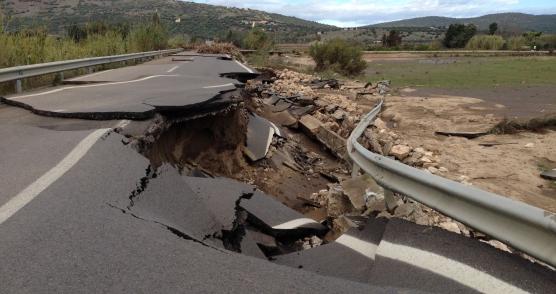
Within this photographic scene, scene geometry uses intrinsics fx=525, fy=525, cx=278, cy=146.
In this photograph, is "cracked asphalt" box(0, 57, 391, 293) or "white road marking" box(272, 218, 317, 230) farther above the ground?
"cracked asphalt" box(0, 57, 391, 293)

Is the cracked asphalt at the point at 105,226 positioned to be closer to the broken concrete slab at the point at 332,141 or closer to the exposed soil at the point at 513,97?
the broken concrete slab at the point at 332,141

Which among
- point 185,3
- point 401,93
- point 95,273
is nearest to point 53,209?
point 95,273

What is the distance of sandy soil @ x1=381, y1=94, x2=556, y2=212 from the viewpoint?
8070 millimetres

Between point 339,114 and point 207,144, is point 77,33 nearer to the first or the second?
point 339,114

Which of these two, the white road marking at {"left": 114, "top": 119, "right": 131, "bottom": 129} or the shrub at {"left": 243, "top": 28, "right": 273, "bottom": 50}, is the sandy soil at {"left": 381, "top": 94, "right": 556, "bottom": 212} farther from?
the shrub at {"left": 243, "top": 28, "right": 273, "bottom": 50}

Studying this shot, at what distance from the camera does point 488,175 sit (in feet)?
28.5

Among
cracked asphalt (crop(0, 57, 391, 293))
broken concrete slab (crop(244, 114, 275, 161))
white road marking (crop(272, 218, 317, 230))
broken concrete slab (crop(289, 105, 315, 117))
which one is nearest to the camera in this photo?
cracked asphalt (crop(0, 57, 391, 293))

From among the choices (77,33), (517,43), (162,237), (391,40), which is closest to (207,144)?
(162,237)

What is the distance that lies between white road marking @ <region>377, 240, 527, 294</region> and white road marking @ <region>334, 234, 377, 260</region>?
0.17 meters

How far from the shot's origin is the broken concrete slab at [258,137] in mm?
10457

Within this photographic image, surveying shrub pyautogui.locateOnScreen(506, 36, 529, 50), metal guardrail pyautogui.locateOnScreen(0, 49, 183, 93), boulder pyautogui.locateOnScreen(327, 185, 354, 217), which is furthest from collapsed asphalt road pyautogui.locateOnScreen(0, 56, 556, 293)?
shrub pyautogui.locateOnScreen(506, 36, 529, 50)

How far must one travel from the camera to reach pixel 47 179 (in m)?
4.75

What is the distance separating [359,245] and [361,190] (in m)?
2.53

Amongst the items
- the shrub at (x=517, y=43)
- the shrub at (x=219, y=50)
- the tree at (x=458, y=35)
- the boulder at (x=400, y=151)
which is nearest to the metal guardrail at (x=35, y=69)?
the boulder at (x=400, y=151)
